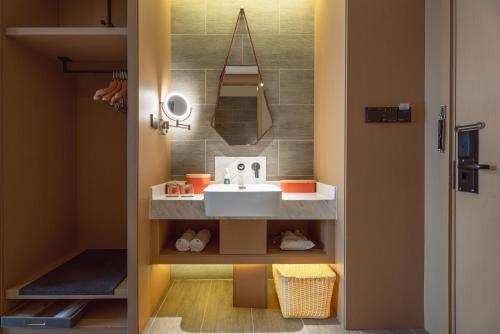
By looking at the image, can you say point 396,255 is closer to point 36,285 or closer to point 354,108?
point 354,108

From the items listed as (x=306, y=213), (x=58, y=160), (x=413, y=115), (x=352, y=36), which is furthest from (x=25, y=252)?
(x=413, y=115)

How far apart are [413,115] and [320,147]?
747 mm

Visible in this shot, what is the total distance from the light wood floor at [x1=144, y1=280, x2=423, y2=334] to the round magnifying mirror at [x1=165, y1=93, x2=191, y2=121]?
1.37 meters

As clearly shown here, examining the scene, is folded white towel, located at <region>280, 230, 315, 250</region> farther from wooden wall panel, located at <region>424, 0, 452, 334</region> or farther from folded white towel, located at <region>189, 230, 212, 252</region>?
wooden wall panel, located at <region>424, 0, 452, 334</region>

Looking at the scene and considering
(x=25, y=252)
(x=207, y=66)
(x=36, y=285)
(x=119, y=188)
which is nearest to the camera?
(x=36, y=285)

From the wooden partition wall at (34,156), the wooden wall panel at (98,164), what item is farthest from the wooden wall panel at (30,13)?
the wooden wall panel at (98,164)

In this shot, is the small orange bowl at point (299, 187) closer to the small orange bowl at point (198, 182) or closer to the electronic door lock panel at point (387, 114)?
the small orange bowl at point (198, 182)

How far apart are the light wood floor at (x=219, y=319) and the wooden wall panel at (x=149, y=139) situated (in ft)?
0.38

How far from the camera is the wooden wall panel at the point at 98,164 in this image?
2438mm

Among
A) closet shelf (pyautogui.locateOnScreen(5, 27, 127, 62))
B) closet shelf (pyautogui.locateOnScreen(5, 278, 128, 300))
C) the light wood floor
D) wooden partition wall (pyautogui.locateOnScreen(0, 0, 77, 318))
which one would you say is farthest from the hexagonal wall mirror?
closet shelf (pyautogui.locateOnScreen(5, 278, 128, 300))

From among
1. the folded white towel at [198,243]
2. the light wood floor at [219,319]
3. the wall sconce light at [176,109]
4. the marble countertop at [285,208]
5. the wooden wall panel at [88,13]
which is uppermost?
the wooden wall panel at [88,13]

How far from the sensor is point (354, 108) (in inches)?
75.2

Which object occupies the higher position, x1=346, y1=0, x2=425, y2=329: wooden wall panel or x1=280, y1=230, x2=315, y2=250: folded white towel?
x1=346, y1=0, x2=425, y2=329: wooden wall panel

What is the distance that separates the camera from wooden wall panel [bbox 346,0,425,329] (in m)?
1.91
